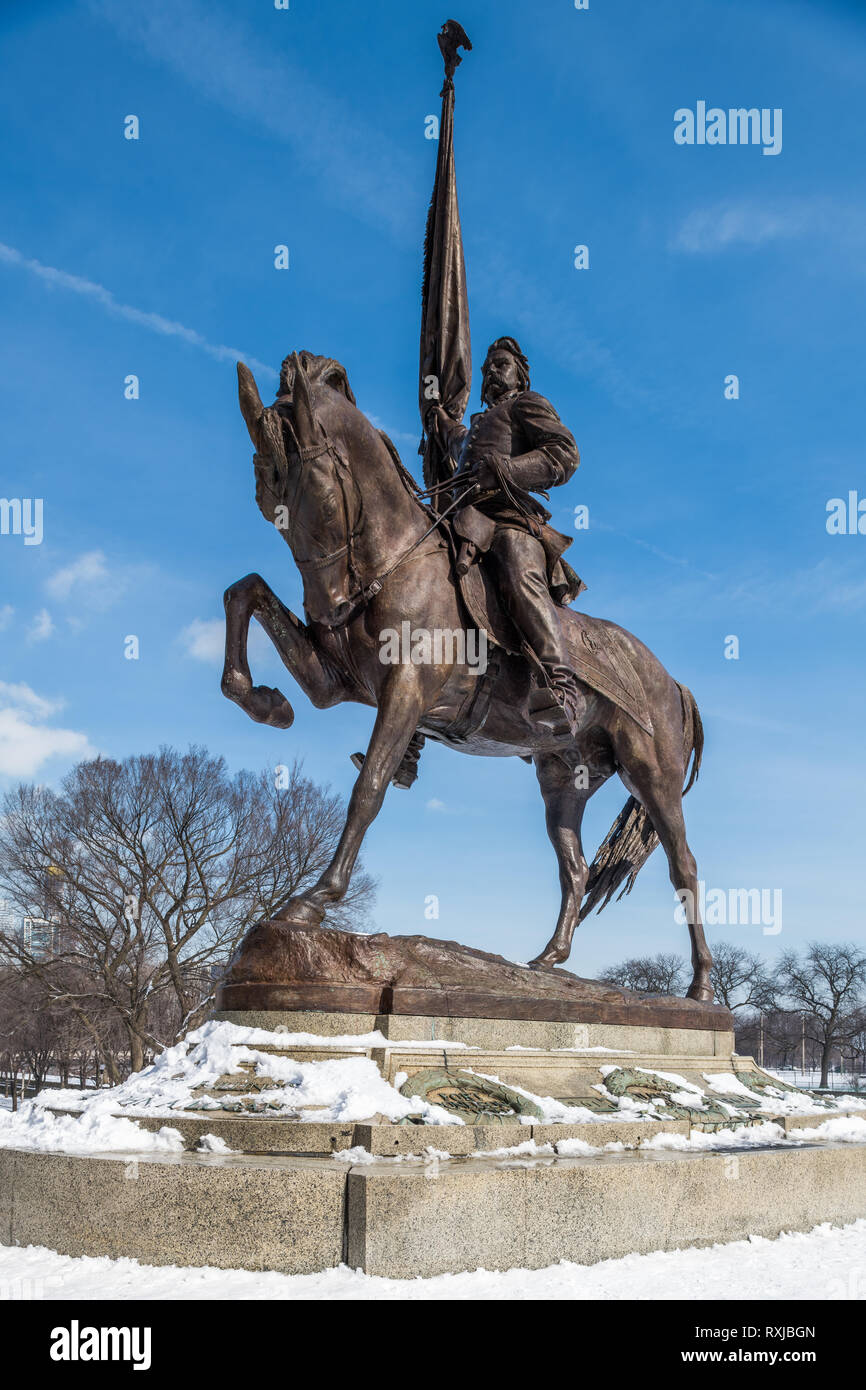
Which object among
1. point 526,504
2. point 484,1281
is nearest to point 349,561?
point 526,504

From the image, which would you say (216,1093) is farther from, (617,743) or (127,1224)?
(617,743)

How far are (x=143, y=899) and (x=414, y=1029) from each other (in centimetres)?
2137

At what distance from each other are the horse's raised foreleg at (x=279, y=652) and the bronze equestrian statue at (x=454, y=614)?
0.04 feet

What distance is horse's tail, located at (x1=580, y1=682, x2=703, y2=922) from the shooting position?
9.45 meters

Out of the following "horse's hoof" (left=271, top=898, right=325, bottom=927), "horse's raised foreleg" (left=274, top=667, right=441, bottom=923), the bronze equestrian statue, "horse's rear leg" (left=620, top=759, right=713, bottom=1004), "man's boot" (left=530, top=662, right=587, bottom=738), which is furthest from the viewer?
"horse's rear leg" (left=620, top=759, right=713, bottom=1004)

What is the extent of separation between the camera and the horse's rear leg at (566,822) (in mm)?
9172

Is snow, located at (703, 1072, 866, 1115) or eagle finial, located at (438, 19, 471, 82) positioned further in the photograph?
eagle finial, located at (438, 19, 471, 82)

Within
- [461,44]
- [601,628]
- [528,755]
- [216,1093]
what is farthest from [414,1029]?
[461,44]

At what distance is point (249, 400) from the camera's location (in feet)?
22.3

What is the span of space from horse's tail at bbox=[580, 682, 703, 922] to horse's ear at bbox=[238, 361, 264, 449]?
447 cm

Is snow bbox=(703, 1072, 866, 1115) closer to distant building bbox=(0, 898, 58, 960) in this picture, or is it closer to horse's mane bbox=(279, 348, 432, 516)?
horse's mane bbox=(279, 348, 432, 516)

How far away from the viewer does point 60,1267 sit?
444 cm

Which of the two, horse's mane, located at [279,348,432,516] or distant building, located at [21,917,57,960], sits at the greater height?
horse's mane, located at [279,348,432,516]

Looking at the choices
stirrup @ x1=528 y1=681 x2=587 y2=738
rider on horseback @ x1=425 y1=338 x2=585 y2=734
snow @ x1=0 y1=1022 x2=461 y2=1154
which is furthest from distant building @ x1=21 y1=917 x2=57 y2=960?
snow @ x1=0 y1=1022 x2=461 y2=1154
